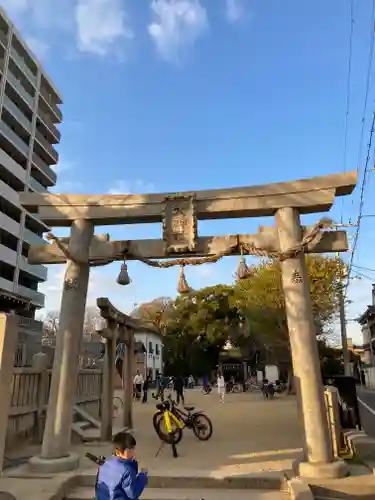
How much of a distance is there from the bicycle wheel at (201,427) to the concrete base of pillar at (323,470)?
4.26 meters

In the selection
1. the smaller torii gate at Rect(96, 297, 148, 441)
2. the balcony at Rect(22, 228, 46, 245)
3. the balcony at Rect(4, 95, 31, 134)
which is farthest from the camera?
the balcony at Rect(22, 228, 46, 245)

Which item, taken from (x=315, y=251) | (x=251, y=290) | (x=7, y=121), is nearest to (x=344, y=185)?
(x=315, y=251)

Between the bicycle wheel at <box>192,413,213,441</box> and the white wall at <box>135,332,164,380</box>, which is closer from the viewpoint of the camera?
the bicycle wheel at <box>192,413,213,441</box>

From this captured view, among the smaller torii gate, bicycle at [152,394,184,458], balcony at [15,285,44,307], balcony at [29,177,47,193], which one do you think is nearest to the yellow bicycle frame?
bicycle at [152,394,184,458]

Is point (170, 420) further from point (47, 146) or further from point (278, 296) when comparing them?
point (47, 146)

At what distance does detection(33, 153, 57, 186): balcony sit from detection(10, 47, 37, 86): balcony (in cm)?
761

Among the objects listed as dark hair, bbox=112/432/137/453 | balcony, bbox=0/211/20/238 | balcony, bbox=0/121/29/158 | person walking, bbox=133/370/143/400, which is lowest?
dark hair, bbox=112/432/137/453

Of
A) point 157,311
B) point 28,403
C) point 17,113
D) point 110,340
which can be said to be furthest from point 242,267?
point 157,311

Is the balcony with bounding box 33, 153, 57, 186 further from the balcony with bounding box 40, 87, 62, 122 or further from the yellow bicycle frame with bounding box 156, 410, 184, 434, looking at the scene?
the yellow bicycle frame with bounding box 156, 410, 184, 434

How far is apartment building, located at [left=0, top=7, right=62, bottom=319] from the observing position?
36500 millimetres

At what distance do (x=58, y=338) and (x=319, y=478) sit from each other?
4894mm

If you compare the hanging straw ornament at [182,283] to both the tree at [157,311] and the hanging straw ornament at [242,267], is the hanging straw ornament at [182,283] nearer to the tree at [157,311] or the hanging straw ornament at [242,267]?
the hanging straw ornament at [242,267]

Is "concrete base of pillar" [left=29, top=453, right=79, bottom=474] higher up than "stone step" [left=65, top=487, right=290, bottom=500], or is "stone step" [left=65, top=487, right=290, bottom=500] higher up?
"concrete base of pillar" [left=29, top=453, right=79, bottom=474]

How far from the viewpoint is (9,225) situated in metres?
36.2
